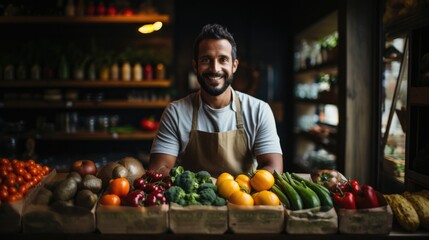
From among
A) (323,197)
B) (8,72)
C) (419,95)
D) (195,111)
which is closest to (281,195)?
(323,197)

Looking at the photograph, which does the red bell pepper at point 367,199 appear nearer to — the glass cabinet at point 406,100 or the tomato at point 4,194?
the glass cabinet at point 406,100

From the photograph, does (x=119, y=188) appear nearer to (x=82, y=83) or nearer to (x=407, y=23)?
(x=407, y=23)

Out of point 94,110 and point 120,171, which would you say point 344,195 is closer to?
point 120,171

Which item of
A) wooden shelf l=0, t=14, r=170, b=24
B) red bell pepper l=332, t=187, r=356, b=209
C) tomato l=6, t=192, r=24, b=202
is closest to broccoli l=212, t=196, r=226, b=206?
red bell pepper l=332, t=187, r=356, b=209

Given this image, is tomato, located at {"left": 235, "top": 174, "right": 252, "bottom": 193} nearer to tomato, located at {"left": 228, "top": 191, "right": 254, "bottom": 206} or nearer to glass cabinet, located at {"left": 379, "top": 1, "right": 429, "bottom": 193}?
tomato, located at {"left": 228, "top": 191, "right": 254, "bottom": 206}

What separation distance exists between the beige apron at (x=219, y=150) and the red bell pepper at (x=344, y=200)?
0.98m

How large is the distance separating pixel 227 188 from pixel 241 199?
11 cm

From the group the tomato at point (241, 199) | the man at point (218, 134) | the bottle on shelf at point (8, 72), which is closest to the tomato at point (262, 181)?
the tomato at point (241, 199)

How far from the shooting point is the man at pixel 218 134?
277 centimetres

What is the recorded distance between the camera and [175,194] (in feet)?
6.17

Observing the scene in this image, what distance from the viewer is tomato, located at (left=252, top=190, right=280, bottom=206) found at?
6.16 ft

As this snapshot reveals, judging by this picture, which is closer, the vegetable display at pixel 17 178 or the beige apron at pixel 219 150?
the vegetable display at pixel 17 178

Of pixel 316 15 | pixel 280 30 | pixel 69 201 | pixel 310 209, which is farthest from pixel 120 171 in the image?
pixel 280 30

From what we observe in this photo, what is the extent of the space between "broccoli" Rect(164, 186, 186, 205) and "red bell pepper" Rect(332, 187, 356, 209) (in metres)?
0.64
